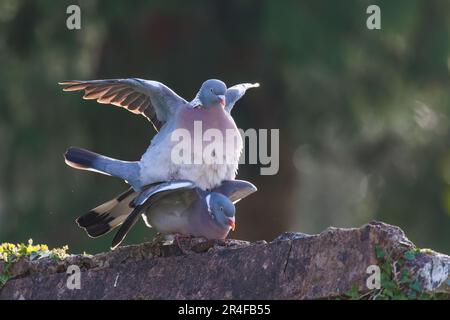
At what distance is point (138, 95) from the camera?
7047 mm

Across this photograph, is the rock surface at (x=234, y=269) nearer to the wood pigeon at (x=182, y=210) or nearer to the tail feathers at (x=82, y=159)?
the wood pigeon at (x=182, y=210)

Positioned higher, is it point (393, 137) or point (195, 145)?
point (195, 145)

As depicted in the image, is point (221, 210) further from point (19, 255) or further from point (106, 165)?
point (19, 255)

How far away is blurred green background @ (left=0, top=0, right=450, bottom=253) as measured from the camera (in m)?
12.6

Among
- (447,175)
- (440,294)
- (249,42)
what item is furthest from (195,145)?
(447,175)

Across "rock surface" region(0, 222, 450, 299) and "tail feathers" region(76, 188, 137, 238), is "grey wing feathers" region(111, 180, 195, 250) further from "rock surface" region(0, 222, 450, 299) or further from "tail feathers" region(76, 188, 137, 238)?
"tail feathers" region(76, 188, 137, 238)

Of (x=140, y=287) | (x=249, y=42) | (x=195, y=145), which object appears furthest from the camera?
(x=249, y=42)

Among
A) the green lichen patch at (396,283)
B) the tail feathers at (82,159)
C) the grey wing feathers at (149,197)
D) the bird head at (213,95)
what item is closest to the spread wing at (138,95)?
the bird head at (213,95)
